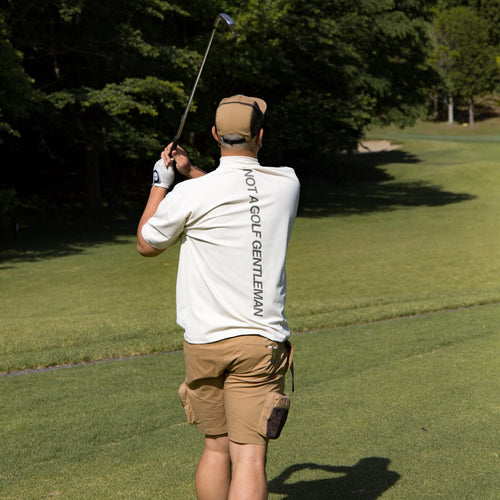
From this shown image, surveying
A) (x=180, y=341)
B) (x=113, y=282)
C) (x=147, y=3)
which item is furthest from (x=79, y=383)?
(x=147, y=3)

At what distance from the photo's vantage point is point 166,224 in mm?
3279

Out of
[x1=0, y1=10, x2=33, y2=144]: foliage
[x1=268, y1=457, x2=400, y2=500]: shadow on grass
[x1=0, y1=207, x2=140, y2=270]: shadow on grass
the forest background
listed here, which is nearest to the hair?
[x1=268, y1=457, x2=400, y2=500]: shadow on grass

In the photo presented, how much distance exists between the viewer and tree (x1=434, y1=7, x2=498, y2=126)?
74.2 m

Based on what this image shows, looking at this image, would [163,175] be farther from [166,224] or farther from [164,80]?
[164,80]

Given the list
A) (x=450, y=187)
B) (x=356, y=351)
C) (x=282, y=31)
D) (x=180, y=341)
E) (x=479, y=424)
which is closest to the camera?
(x=479, y=424)

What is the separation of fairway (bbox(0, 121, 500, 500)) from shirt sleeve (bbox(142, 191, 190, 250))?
167 centimetres

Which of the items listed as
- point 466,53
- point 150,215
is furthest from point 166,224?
point 466,53

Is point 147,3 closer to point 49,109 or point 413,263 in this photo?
point 49,109

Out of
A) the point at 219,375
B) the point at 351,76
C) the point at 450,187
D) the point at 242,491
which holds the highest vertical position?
the point at 351,76

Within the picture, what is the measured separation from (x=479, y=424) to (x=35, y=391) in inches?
159

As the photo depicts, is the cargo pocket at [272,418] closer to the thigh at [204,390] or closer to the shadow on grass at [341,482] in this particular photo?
the thigh at [204,390]

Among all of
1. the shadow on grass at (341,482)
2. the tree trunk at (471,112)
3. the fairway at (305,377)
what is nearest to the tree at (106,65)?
the fairway at (305,377)

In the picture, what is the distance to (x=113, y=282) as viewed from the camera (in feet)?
50.6

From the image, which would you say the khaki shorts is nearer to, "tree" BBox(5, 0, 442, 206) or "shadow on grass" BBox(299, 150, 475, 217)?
"tree" BBox(5, 0, 442, 206)
